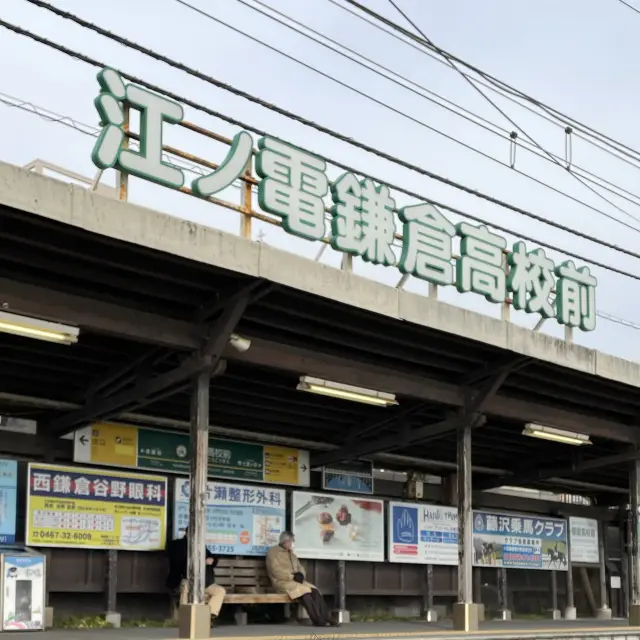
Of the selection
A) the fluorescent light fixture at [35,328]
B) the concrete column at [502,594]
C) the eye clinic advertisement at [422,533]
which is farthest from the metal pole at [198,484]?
the concrete column at [502,594]

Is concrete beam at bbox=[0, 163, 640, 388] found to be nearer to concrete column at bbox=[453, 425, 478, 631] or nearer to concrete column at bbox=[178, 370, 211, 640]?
concrete column at bbox=[178, 370, 211, 640]

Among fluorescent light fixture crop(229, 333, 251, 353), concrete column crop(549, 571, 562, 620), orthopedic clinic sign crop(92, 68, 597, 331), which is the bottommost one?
concrete column crop(549, 571, 562, 620)

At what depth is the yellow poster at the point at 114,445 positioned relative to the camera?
14289 millimetres

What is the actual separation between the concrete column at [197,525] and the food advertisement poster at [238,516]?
11.2 ft

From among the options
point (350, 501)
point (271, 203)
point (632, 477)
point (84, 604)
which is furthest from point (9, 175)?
point (632, 477)

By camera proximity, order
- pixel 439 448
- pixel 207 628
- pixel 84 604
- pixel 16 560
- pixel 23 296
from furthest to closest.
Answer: pixel 439 448
pixel 84 604
pixel 16 560
pixel 207 628
pixel 23 296

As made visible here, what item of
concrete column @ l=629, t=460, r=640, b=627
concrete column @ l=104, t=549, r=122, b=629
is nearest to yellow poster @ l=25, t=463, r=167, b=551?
concrete column @ l=104, t=549, r=122, b=629

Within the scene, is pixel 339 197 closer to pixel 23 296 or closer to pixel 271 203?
pixel 271 203

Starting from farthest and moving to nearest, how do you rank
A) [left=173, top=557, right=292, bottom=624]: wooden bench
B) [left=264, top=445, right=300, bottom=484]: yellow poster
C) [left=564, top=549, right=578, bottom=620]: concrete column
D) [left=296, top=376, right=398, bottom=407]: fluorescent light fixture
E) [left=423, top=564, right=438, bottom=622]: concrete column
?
[left=564, top=549, right=578, bottom=620]: concrete column → [left=423, top=564, right=438, bottom=622]: concrete column → [left=264, top=445, right=300, bottom=484]: yellow poster → [left=173, top=557, right=292, bottom=624]: wooden bench → [left=296, top=376, right=398, bottom=407]: fluorescent light fixture

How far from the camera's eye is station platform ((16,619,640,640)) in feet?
38.4

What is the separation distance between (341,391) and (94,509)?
11.9ft

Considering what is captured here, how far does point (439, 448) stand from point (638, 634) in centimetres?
454

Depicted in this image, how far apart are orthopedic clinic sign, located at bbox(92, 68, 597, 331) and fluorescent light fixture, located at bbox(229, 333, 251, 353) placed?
131 cm

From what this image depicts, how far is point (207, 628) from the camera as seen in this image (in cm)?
1123
